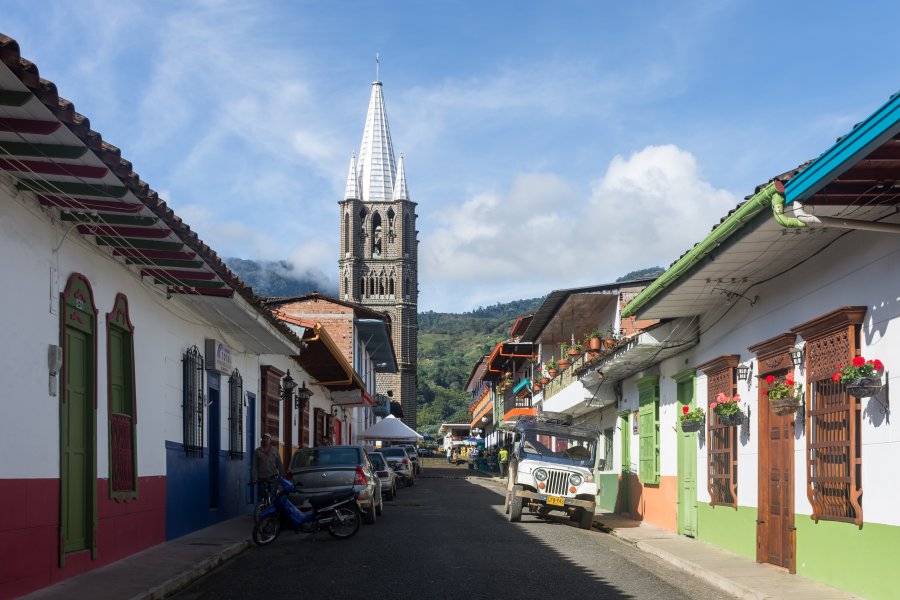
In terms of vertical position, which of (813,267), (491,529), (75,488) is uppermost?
(813,267)

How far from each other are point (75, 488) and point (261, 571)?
8.06ft

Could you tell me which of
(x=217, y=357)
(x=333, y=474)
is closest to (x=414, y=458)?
(x=333, y=474)

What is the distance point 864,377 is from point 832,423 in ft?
5.58

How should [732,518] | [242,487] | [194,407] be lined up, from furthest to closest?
[242,487]
[194,407]
[732,518]

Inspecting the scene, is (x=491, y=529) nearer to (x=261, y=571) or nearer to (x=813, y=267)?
(x=261, y=571)

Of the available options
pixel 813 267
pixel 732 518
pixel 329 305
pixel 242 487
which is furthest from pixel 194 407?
pixel 329 305

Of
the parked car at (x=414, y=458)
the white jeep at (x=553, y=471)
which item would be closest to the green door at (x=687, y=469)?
the white jeep at (x=553, y=471)

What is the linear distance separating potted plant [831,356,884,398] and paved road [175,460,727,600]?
2774 mm

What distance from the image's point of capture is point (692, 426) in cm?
1738

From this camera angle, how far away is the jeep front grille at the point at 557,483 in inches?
845

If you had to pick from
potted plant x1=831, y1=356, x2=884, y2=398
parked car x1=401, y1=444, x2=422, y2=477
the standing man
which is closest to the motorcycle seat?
the standing man

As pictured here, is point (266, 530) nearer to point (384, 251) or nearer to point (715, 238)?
point (715, 238)

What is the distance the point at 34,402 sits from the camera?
1038 cm

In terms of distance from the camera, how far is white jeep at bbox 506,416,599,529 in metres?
21.3
